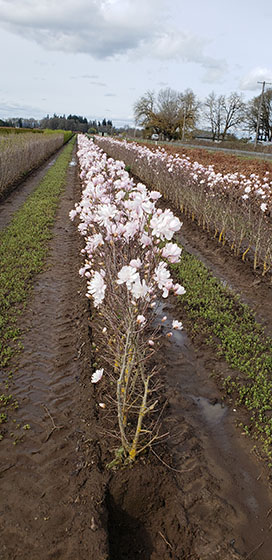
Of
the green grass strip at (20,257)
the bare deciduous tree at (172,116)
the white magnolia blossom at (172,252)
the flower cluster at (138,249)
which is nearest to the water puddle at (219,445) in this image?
the flower cluster at (138,249)

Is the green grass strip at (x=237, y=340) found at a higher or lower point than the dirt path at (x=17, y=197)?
lower

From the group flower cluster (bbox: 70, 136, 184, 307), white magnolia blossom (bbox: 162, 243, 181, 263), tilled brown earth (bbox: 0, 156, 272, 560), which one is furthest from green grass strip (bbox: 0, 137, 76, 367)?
white magnolia blossom (bbox: 162, 243, 181, 263)

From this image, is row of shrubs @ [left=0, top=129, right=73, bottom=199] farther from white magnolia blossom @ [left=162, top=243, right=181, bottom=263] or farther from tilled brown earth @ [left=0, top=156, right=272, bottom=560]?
white magnolia blossom @ [left=162, top=243, right=181, bottom=263]

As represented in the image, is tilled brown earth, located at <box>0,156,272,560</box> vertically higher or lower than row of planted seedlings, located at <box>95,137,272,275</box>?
lower

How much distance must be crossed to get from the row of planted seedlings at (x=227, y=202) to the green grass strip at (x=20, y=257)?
368 centimetres

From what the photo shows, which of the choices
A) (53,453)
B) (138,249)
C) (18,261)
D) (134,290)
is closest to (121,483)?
(53,453)

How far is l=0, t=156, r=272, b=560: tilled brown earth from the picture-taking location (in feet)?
8.21

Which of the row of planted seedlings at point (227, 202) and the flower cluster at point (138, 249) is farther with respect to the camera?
the row of planted seedlings at point (227, 202)

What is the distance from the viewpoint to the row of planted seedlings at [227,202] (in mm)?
7668

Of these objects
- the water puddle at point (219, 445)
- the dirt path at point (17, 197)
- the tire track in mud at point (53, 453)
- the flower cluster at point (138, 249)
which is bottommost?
the water puddle at point (219, 445)

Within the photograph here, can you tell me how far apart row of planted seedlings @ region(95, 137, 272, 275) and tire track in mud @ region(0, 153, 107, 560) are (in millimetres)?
3914

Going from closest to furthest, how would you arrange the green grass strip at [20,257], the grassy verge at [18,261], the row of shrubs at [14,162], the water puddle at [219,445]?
the water puddle at [219,445]
the grassy verge at [18,261]
the green grass strip at [20,257]
the row of shrubs at [14,162]

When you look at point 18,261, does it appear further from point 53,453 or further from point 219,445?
point 219,445

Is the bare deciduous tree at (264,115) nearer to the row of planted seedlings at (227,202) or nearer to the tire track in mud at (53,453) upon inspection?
the row of planted seedlings at (227,202)
